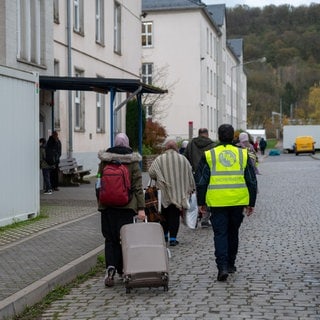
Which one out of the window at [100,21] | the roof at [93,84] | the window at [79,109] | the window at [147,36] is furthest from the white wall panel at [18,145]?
the window at [147,36]

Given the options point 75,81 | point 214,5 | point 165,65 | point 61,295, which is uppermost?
point 214,5

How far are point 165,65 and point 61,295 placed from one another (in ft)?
149

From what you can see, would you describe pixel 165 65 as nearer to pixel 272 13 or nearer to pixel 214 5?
pixel 214 5

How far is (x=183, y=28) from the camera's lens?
171ft

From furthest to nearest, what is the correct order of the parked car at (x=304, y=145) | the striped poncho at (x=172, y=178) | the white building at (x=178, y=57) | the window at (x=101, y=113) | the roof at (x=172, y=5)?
the parked car at (x=304, y=145) → the white building at (x=178, y=57) → the roof at (x=172, y=5) → the window at (x=101, y=113) → the striped poncho at (x=172, y=178)

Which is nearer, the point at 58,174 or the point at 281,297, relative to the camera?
the point at 281,297

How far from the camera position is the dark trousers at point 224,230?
7.69m

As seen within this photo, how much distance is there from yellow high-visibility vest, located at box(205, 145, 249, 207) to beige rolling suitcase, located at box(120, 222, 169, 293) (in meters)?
0.85

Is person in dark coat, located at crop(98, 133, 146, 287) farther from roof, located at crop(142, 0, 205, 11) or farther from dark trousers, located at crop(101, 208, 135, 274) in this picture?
roof, located at crop(142, 0, 205, 11)

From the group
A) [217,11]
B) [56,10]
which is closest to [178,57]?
[217,11]

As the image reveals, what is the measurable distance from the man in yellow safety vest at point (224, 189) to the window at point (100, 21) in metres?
19.3

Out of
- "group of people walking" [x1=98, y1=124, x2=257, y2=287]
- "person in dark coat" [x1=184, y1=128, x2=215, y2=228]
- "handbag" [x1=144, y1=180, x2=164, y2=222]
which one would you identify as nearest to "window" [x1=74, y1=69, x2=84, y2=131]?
"person in dark coat" [x1=184, y1=128, x2=215, y2=228]

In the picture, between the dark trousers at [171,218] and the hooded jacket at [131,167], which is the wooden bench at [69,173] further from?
the hooded jacket at [131,167]

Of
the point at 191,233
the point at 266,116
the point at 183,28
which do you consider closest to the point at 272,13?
the point at 266,116
